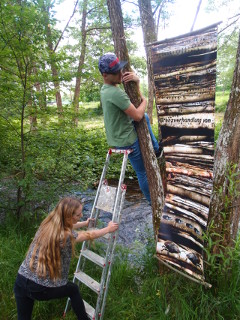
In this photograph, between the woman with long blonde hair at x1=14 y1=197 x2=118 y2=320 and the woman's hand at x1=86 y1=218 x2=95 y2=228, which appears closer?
the woman with long blonde hair at x1=14 y1=197 x2=118 y2=320

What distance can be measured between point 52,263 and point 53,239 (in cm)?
19

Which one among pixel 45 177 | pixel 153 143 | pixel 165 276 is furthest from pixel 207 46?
pixel 45 177

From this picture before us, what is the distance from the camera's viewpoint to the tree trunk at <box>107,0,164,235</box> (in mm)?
2551

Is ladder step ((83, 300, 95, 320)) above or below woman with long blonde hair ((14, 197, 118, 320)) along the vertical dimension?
below

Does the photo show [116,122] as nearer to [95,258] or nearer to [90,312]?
[95,258]

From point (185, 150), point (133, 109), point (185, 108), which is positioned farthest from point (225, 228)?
point (133, 109)

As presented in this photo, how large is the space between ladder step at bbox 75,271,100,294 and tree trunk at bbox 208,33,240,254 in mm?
1157

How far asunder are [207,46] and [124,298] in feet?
8.16

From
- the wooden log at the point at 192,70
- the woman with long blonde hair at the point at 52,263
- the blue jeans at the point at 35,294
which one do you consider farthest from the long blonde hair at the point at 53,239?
the wooden log at the point at 192,70

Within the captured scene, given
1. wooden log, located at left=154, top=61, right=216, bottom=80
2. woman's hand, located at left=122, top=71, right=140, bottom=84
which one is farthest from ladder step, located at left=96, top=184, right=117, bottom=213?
wooden log, located at left=154, top=61, right=216, bottom=80

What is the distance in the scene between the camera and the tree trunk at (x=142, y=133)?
8.37ft

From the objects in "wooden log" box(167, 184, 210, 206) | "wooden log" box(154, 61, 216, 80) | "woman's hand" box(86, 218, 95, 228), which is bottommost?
"woman's hand" box(86, 218, 95, 228)

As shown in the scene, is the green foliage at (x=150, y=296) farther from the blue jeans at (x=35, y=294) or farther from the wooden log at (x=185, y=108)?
the wooden log at (x=185, y=108)

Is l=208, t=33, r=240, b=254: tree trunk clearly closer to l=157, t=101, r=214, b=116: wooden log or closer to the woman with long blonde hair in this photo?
l=157, t=101, r=214, b=116: wooden log
